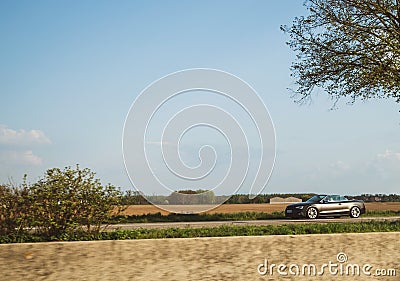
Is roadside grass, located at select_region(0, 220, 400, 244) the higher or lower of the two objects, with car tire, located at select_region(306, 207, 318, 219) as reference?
lower

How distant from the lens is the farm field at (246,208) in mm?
26797

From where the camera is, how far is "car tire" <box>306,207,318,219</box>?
27.5 m

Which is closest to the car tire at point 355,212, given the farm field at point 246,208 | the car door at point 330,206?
the car door at point 330,206

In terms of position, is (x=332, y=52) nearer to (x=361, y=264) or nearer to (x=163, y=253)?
(x=361, y=264)

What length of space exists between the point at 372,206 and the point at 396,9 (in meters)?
15.7

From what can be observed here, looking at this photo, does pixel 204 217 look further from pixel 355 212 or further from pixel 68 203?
pixel 68 203

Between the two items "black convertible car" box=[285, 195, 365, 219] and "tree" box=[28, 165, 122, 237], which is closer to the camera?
"tree" box=[28, 165, 122, 237]

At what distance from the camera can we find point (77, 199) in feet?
39.3

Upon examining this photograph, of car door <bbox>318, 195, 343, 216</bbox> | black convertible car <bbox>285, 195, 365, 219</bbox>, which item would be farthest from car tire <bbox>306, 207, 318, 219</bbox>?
car door <bbox>318, 195, 343, 216</bbox>

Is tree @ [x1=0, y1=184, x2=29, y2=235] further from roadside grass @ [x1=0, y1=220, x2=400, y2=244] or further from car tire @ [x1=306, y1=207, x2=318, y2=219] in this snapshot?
car tire @ [x1=306, y1=207, x2=318, y2=219]

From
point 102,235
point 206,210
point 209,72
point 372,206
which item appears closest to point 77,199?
point 102,235

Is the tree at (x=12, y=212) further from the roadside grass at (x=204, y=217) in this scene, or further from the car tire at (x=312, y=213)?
the car tire at (x=312, y=213)

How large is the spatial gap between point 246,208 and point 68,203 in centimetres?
1880

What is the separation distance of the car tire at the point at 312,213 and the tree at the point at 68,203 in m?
16.9
